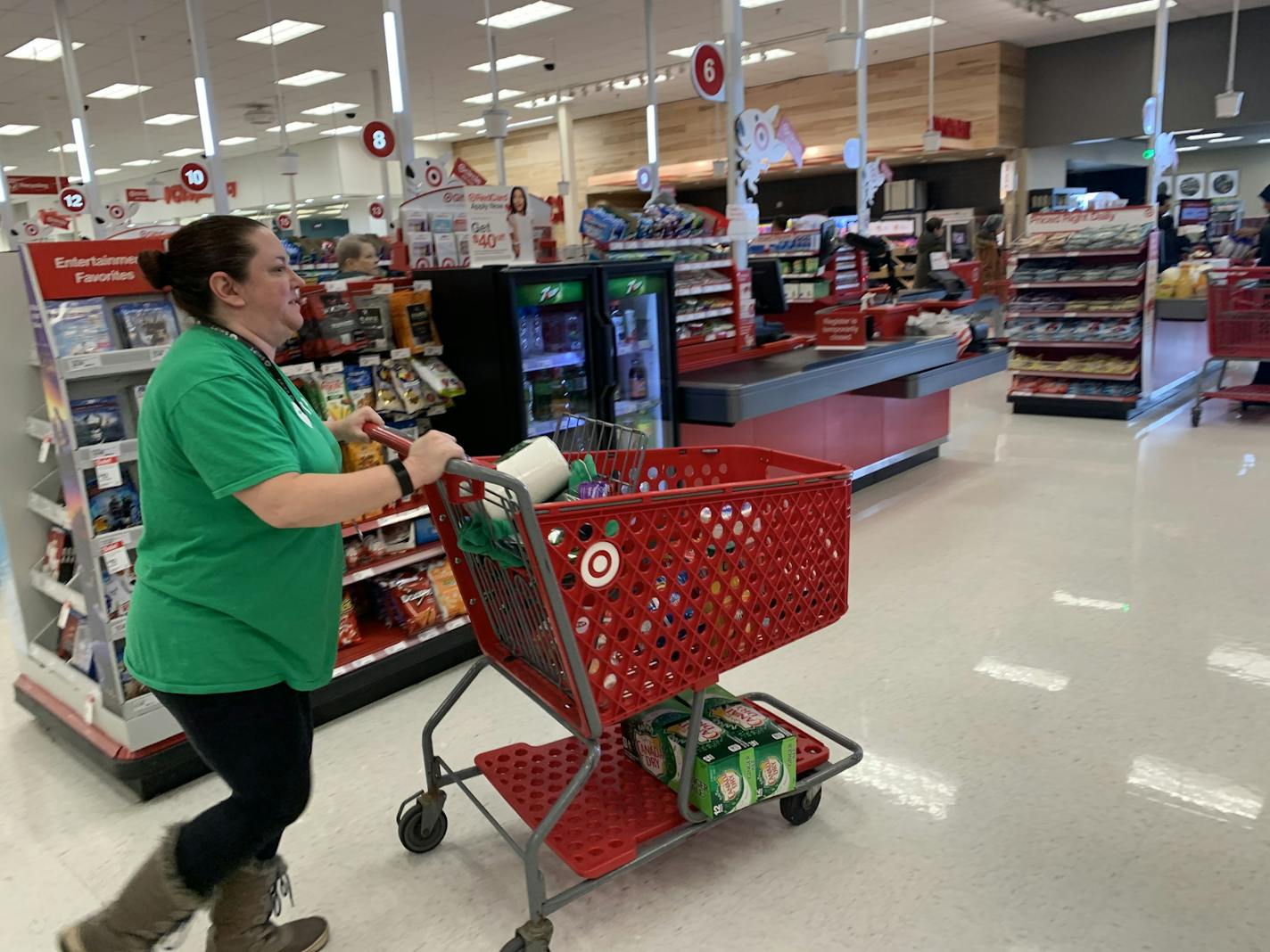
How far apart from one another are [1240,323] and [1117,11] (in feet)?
21.8

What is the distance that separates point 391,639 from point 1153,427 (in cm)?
647

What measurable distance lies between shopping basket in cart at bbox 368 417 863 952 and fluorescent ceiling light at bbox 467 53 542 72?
12.3 m

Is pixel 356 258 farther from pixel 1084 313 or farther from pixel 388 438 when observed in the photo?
pixel 1084 313

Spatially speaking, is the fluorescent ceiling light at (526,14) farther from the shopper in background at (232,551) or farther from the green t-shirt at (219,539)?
the green t-shirt at (219,539)

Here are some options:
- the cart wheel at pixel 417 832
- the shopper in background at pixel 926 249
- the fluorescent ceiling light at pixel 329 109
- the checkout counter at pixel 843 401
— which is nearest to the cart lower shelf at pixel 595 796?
the cart wheel at pixel 417 832

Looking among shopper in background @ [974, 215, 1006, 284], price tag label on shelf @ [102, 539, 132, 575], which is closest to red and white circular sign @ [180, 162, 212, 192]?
price tag label on shelf @ [102, 539, 132, 575]

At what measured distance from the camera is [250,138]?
19.1m

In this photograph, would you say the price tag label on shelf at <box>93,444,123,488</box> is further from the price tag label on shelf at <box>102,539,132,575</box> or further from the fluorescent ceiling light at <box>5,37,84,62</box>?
the fluorescent ceiling light at <box>5,37,84,62</box>

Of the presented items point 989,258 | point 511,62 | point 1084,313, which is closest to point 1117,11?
point 989,258

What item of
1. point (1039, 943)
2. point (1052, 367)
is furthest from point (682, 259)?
point (1052, 367)

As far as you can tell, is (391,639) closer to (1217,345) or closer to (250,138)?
(1217,345)

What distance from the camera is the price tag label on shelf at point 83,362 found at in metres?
2.65

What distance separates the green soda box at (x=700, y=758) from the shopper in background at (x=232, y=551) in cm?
88

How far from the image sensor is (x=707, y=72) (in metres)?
5.48
